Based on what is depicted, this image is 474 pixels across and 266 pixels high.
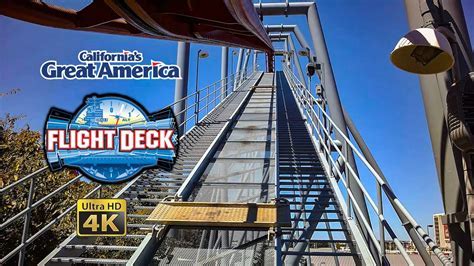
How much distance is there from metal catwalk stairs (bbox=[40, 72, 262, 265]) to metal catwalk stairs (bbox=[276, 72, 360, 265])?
3.07ft

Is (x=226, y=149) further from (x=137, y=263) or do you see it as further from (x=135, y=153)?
(x=137, y=263)

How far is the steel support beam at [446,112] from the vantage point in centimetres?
237

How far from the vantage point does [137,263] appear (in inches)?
96.7

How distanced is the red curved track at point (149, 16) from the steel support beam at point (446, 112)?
4.02 feet

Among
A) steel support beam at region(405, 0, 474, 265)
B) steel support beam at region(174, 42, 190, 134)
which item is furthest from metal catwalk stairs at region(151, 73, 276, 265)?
steel support beam at region(405, 0, 474, 265)

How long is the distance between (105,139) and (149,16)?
66.5 inches

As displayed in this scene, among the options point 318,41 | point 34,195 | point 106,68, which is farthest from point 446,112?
point 318,41

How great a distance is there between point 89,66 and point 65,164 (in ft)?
4.05

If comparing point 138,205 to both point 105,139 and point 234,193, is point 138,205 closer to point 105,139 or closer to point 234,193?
point 234,193

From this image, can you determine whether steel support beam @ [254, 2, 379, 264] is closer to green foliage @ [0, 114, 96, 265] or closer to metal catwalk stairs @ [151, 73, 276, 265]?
metal catwalk stairs @ [151, 73, 276, 265]

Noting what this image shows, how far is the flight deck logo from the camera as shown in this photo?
4895mm

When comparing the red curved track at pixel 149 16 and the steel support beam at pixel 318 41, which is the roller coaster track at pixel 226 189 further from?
the steel support beam at pixel 318 41

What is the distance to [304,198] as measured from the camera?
372 centimetres

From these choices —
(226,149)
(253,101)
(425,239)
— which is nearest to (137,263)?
(425,239)
